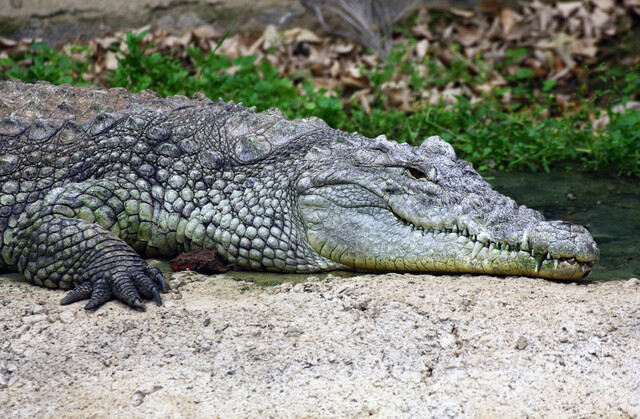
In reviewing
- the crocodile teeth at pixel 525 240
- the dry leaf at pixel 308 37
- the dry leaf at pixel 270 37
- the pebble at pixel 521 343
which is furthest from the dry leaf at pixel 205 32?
the pebble at pixel 521 343

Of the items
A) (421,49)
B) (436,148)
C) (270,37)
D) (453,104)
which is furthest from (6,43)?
(436,148)

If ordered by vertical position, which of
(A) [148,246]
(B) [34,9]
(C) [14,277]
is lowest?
(C) [14,277]

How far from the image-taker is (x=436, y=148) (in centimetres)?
391

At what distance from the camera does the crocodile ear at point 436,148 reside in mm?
3848

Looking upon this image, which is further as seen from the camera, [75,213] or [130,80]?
[130,80]

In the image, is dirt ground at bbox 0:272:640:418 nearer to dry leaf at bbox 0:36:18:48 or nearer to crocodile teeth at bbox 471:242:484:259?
crocodile teeth at bbox 471:242:484:259

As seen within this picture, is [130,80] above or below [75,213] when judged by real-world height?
above

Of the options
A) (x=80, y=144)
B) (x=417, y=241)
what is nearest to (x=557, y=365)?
(x=417, y=241)

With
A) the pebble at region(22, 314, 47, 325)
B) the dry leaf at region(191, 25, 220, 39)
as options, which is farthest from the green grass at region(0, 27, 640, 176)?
the pebble at region(22, 314, 47, 325)

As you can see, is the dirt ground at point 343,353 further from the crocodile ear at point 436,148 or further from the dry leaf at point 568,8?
the dry leaf at point 568,8

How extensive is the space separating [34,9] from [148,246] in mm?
4702

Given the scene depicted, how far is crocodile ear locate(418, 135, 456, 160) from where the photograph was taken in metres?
3.85

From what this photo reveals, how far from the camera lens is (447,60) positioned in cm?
784

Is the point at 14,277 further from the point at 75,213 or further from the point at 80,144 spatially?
the point at 80,144
